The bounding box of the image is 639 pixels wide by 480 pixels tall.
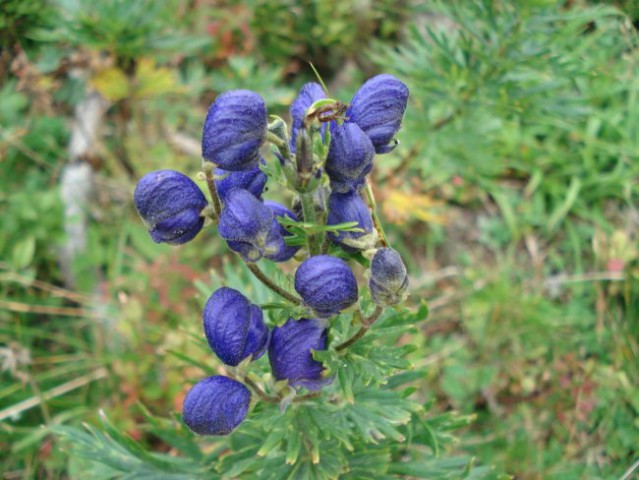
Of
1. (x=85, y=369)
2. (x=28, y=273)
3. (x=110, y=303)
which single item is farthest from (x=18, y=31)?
(x=85, y=369)

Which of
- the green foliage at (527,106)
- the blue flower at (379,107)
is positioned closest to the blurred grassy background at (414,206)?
the green foliage at (527,106)

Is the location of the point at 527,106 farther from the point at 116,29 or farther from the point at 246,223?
the point at 116,29

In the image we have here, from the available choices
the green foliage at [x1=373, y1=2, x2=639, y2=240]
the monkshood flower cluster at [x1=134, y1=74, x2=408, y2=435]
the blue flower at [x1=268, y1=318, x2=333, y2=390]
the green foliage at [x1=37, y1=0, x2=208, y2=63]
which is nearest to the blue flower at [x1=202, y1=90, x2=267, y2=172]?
the monkshood flower cluster at [x1=134, y1=74, x2=408, y2=435]

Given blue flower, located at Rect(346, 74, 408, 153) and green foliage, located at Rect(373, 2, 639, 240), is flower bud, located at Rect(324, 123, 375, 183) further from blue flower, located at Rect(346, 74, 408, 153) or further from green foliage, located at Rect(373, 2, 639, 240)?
green foliage, located at Rect(373, 2, 639, 240)

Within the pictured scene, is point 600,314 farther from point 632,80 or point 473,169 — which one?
point 632,80

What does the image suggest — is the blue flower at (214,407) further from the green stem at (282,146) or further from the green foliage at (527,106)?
the green foliage at (527,106)

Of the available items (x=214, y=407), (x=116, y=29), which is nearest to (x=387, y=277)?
(x=214, y=407)
